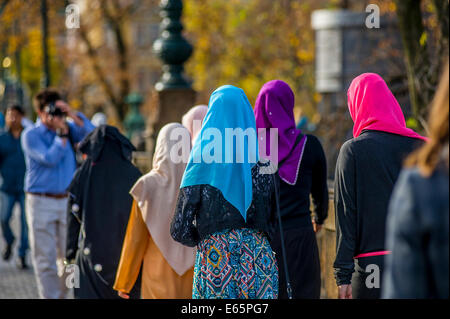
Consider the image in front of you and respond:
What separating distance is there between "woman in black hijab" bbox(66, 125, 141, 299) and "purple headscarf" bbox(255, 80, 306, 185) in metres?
1.49

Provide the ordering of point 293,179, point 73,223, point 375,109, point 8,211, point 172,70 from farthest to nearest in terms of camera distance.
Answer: point 8,211 < point 172,70 < point 73,223 < point 293,179 < point 375,109

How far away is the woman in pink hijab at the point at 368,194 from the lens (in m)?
4.67

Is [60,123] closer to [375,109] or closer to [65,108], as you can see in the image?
[65,108]

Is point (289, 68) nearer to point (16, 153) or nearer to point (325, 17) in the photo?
point (325, 17)

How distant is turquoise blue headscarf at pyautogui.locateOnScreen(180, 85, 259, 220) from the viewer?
4387 millimetres

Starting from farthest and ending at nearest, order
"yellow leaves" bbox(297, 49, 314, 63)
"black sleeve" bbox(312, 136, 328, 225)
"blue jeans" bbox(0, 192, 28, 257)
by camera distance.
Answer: "yellow leaves" bbox(297, 49, 314, 63)
"blue jeans" bbox(0, 192, 28, 257)
"black sleeve" bbox(312, 136, 328, 225)

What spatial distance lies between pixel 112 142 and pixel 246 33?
28819mm

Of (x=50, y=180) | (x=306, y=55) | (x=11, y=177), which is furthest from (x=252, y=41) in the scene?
(x=50, y=180)

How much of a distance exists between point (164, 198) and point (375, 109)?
179cm

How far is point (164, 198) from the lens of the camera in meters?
5.98

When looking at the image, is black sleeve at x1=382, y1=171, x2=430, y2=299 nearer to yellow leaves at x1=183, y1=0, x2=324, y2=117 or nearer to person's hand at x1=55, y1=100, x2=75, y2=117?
person's hand at x1=55, y1=100, x2=75, y2=117

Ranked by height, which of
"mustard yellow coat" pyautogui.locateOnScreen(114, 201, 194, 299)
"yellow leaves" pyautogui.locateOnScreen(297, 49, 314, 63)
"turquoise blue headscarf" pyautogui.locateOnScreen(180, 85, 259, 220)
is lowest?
"mustard yellow coat" pyautogui.locateOnScreen(114, 201, 194, 299)

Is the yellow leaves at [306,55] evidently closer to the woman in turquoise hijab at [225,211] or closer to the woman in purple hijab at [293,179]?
the woman in purple hijab at [293,179]

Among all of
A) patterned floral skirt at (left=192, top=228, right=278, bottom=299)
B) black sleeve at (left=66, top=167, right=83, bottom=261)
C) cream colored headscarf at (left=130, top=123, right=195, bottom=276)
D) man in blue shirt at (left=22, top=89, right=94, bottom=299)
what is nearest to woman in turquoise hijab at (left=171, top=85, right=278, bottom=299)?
patterned floral skirt at (left=192, top=228, right=278, bottom=299)
